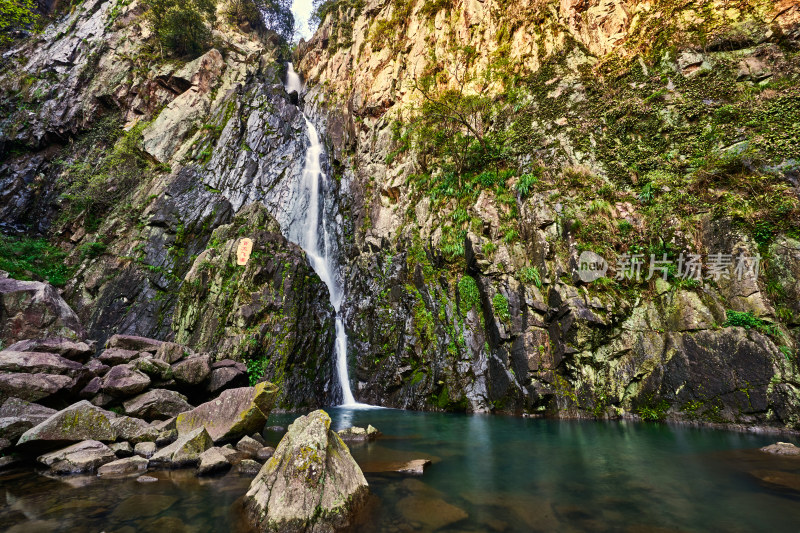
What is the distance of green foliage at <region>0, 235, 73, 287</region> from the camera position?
19.2m

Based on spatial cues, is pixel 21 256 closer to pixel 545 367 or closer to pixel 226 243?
pixel 226 243

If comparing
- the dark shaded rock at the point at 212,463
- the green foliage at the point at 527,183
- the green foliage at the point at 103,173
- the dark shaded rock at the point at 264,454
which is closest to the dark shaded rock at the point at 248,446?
the dark shaded rock at the point at 264,454

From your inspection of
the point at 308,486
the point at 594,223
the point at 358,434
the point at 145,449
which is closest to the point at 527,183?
the point at 594,223

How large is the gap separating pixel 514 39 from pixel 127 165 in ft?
90.3

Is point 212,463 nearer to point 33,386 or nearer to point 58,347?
point 33,386

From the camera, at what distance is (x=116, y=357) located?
9.73m

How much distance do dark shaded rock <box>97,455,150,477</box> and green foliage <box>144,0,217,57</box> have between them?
118 ft

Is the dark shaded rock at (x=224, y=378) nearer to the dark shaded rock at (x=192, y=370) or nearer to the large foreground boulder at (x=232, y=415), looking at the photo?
the dark shaded rock at (x=192, y=370)

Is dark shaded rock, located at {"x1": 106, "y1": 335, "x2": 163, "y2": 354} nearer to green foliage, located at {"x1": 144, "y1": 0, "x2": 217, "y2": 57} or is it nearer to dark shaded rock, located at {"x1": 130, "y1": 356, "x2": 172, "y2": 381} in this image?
dark shaded rock, located at {"x1": 130, "y1": 356, "x2": 172, "y2": 381}

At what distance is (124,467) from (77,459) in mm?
880

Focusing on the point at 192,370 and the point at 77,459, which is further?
the point at 192,370

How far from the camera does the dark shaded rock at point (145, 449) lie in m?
6.86

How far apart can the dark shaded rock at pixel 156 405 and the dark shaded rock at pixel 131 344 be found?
2610 mm

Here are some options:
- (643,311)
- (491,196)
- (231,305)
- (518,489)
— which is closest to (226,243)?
(231,305)
